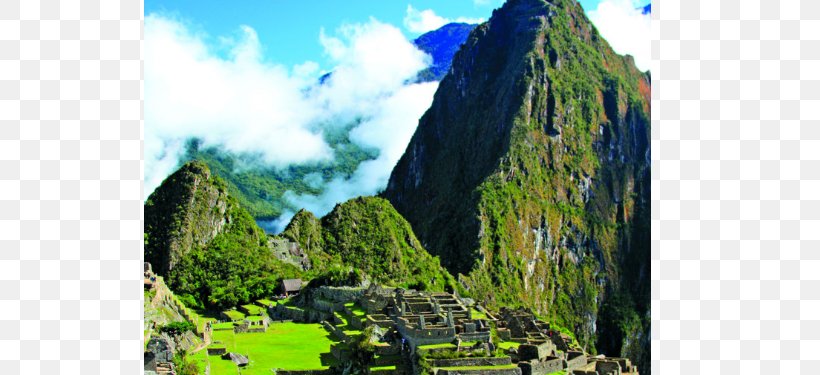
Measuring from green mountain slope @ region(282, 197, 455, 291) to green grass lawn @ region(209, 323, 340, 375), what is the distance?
107 feet

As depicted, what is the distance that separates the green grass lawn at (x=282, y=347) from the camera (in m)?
40.0

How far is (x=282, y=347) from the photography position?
149 ft

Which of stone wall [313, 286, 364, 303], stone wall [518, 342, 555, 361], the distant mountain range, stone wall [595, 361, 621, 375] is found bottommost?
stone wall [595, 361, 621, 375]

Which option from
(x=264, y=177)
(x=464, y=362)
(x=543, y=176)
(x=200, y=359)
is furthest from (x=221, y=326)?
(x=543, y=176)

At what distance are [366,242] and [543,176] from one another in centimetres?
6379

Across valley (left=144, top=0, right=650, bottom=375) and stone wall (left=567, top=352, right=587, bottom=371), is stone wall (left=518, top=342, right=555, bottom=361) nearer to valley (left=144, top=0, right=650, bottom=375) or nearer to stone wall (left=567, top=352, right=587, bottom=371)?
valley (left=144, top=0, right=650, bottom=375)

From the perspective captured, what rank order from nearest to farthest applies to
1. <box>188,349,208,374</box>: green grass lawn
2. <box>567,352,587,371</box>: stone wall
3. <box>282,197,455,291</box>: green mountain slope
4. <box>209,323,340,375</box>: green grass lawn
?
<box>188,349,208,374</box>: green grass lawn
<box>209,323,340,375</box>: green grass lawn
<box>567,352,587,371</box>: stone wall
<box>282,197,455,291</box>: green mountain slope

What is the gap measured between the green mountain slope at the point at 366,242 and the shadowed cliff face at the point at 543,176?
17.3 metres

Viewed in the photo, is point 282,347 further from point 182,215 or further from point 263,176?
point 263,176

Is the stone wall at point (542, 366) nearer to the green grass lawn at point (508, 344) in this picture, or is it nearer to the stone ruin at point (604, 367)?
the stone ruin at point (604, 367)

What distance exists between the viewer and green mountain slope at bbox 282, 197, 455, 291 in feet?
293

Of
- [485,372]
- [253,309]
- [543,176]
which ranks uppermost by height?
[543,176]

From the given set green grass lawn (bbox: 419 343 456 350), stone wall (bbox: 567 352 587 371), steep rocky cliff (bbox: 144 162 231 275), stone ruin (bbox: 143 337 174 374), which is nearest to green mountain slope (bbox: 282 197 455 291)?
steep rocky cliff (bbox: 144 162 231 275)

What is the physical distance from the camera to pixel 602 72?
182375 millimetres
